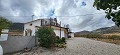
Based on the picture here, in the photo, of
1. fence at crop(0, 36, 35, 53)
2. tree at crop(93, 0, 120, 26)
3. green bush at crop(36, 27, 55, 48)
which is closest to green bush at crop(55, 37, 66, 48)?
green bush at crop(36, 27, 55, 48)

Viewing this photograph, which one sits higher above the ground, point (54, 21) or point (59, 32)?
point (54, 21)

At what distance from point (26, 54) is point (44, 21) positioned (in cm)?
3210

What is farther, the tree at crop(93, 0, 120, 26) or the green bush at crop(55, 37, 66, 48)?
the green bush at crop(55, 37, 66, 48)

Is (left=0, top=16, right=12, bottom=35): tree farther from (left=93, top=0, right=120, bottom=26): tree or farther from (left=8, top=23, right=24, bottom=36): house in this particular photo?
(left=93, top=0, right=120, bottom=26): tree

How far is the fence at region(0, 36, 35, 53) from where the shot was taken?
17116 mm

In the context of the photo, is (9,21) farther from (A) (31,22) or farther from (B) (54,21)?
(B) (54,21)

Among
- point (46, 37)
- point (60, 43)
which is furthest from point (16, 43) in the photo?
point (60, 43)

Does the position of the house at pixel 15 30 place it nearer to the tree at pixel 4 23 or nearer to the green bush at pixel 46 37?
the green bush at pixel 46 37

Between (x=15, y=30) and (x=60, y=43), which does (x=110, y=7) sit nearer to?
(x=60, y=43)

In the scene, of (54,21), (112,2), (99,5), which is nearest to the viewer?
(112,2)

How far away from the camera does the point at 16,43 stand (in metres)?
19.1

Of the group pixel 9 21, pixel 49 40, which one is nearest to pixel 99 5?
pixel 9 21

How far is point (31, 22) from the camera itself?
4875 centimetres

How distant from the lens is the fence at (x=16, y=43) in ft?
56.2
